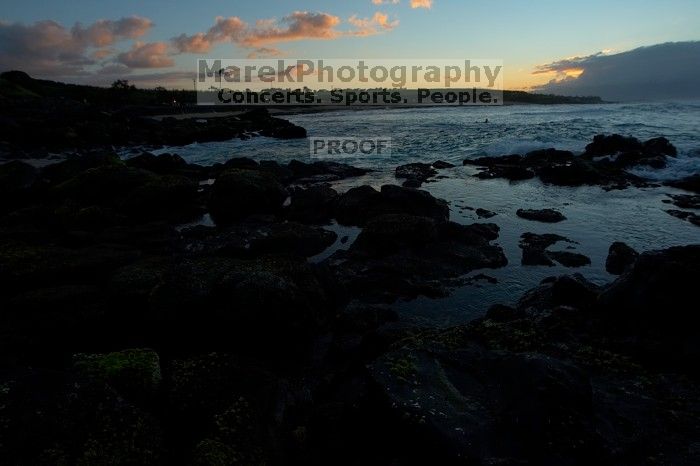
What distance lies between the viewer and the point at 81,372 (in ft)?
18.7

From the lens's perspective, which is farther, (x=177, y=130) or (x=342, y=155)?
(x=177, y=130)

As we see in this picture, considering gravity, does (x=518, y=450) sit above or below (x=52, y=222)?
below

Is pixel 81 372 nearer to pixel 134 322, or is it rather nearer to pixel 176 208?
pixel 134 322

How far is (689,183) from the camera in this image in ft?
70.8

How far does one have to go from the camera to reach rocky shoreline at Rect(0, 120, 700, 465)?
473 centimetres

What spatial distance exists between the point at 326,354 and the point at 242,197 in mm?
11520

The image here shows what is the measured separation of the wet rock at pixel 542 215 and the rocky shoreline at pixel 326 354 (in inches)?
94.8

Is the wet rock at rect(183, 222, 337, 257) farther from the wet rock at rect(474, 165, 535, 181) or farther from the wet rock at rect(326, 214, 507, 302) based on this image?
the wet rock at rect(474, 165, 535, 181)

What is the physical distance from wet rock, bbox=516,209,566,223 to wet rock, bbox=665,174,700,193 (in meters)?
10.2

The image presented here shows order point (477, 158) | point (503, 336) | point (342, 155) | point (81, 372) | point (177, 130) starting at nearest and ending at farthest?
point (81, 372)
point (503, 336)
point (477, 158)
point (342, 155)
point (177, 130)

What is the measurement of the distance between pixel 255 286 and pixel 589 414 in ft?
19.1

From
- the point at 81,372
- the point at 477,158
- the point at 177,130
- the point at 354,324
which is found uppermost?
the point at 177,130

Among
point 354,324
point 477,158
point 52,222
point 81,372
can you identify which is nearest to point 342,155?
point 477,158

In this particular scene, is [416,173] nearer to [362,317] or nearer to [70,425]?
[362,317]
